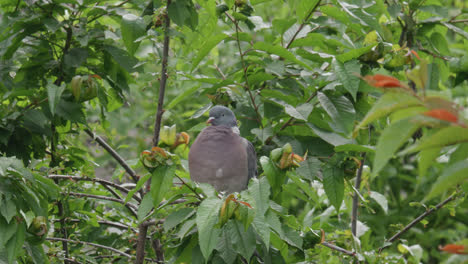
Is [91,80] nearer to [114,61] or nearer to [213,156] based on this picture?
[114,61]

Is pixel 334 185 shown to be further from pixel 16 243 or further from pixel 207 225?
pixel 16 243

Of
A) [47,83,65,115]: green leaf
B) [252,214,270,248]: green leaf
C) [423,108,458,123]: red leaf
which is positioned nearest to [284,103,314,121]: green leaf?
[252,214,270,248]: green leaf

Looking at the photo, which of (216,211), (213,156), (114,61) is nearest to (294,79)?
(213,156)

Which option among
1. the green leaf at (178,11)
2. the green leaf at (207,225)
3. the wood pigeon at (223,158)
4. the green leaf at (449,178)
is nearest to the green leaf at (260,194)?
the green leaf at (207,225)

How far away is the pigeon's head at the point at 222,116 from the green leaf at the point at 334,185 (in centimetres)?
48

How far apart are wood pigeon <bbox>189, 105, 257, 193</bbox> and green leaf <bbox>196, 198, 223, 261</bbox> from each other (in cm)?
63

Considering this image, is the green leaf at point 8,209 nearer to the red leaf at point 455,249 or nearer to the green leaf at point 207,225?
the green leaf at point 207,225

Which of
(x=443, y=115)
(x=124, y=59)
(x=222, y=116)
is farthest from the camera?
(x=222, y=116)

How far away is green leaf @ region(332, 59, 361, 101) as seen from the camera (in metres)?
1.49

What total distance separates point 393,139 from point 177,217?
887 millimetres

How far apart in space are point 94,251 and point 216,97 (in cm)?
101

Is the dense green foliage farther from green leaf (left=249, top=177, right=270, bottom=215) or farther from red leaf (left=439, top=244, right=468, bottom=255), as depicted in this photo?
red leaf (left=439, top=244, right=468, bottom=255)

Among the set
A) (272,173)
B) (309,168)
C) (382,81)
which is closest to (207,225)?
(272,173)

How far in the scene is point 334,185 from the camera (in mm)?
1647
